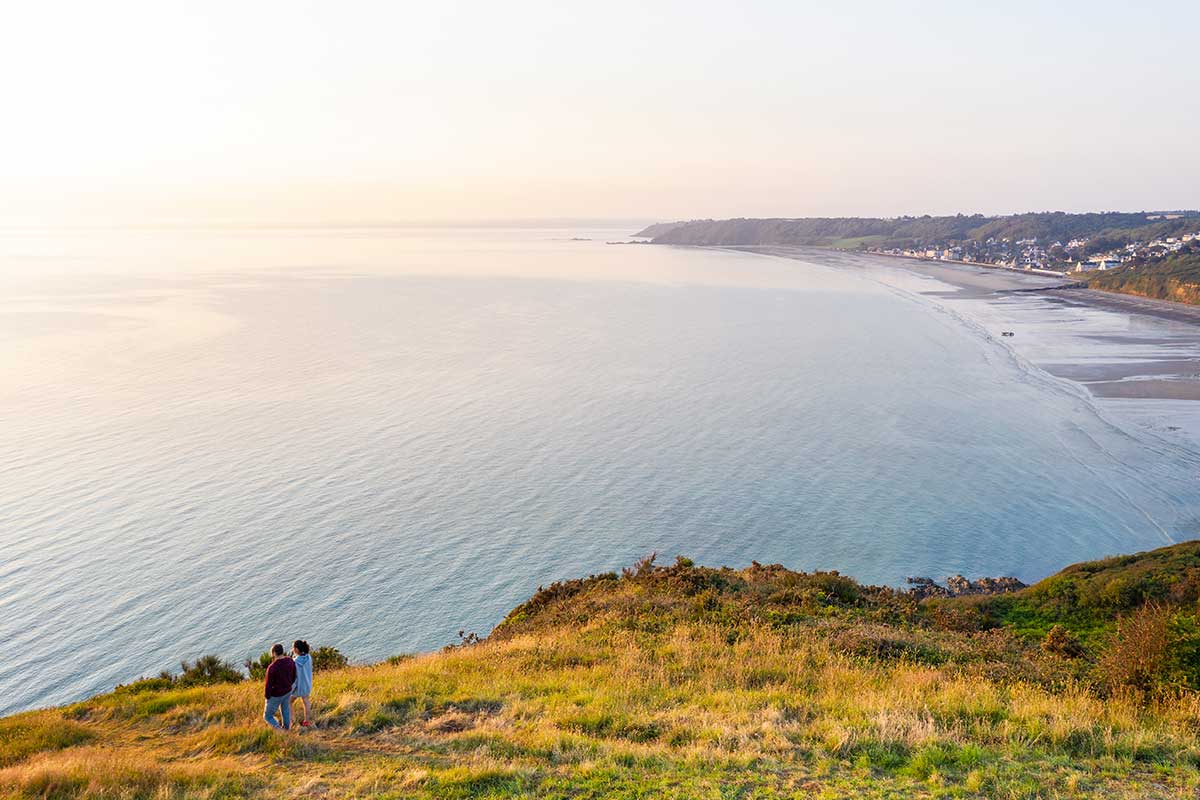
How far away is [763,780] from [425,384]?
55.8 meters

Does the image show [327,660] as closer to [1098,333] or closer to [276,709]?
[276,709]

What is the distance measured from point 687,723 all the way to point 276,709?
22.3 ft

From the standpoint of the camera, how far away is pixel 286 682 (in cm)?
1153

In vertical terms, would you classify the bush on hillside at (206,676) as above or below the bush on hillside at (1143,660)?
below

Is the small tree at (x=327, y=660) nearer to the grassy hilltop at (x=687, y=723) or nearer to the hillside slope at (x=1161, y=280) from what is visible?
the grassy hilltop at (x=687, y=723)

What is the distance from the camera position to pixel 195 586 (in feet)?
92.9

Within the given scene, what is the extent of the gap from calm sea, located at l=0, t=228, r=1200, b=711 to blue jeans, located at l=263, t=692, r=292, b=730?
1350 cm

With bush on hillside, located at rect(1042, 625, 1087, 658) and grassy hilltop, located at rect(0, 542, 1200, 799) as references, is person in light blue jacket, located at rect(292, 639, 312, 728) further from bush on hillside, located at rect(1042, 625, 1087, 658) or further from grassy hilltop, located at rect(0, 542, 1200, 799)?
bush on hillside, located at rect(1042, 625, 1087, 658)

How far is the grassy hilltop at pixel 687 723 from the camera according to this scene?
31.0 ft

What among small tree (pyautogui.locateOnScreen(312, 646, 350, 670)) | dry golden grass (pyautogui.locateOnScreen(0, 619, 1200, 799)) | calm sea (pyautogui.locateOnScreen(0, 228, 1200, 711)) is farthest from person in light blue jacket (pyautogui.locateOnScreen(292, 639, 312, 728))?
calm sea (pyautogui.locateOnScreen(0, 228, 1200, 711))

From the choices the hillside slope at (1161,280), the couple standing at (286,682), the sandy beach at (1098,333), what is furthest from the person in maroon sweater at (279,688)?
the hillside slope at (1161,280)

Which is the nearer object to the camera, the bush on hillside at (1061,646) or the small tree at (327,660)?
the bush on hillside at (1061,646)

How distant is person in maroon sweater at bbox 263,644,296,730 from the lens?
11477mm

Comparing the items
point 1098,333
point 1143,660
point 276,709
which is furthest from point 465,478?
point 1098,333
